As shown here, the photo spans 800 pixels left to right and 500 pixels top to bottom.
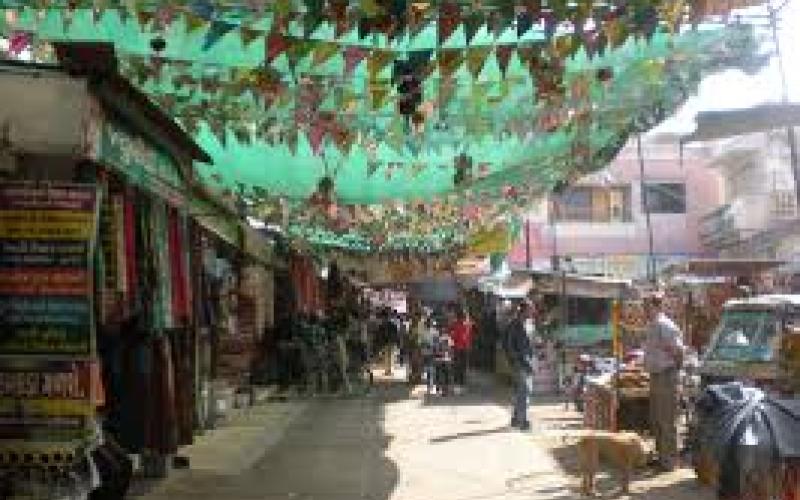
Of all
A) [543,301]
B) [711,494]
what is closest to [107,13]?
[711,494]

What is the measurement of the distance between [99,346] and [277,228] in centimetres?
1578

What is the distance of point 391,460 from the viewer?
1457cm

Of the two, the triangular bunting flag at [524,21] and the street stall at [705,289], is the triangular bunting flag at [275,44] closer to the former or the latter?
the triangular bunting flag at [524,21]

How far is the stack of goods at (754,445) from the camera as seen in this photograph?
9.91 meters

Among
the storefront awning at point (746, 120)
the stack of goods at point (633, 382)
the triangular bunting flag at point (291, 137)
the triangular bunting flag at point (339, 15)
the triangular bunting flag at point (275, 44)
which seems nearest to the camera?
the triangular bunting flag at point (339, 15)

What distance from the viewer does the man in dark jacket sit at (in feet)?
60.9

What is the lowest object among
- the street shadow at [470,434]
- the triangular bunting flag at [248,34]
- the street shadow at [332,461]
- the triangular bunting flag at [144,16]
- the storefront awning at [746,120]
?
the street shadow at [470,434]

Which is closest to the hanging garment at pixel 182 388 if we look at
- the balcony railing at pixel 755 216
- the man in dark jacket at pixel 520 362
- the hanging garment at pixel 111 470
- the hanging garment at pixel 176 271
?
the hanging garment at pixel 176 271

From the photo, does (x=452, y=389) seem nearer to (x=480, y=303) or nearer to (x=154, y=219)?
(x=480, y=303)

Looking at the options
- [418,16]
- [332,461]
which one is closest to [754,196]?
[332,461]

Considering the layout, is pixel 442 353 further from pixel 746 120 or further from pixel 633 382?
pixel 746 120

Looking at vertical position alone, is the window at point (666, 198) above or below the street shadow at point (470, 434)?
above

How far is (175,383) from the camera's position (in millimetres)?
9766

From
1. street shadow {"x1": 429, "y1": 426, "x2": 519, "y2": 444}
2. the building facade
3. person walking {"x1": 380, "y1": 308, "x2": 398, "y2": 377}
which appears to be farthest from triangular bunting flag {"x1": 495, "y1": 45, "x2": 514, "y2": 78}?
the building facade
